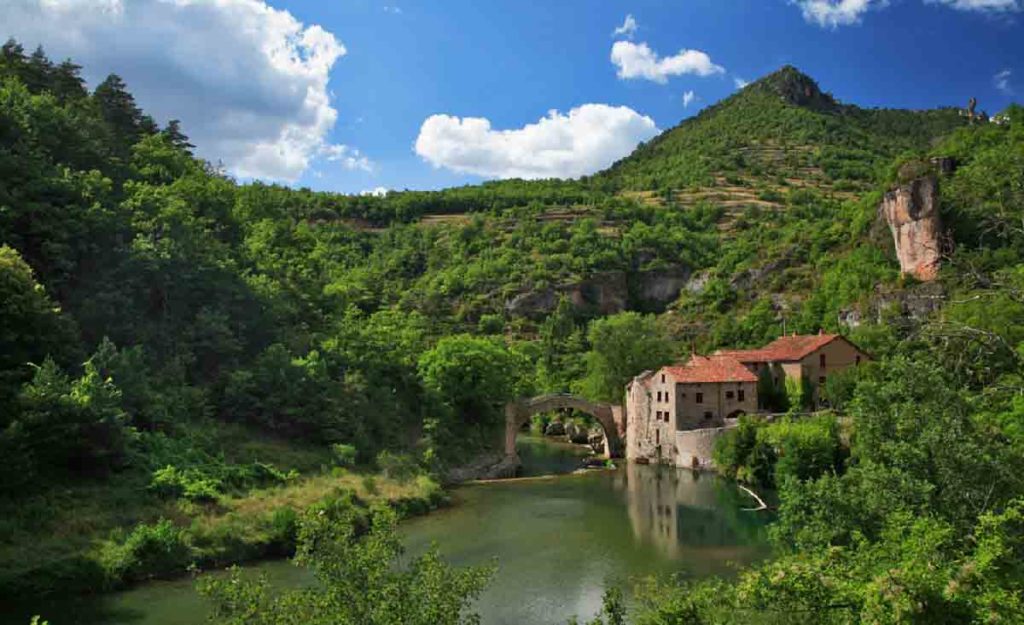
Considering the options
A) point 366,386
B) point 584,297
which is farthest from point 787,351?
point 584,297

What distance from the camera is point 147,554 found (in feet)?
93.8

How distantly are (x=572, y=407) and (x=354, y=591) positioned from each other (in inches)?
2027

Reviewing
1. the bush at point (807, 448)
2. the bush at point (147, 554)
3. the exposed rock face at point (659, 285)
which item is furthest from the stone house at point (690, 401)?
the exposed rock face at point (659, 285)

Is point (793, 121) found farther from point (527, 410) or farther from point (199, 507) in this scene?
point (199, 507)

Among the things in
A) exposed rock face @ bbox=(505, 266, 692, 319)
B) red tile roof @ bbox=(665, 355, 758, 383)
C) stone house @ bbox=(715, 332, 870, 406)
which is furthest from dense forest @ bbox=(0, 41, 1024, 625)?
red tile roof @ bbox=(665, 355, 758, 383)

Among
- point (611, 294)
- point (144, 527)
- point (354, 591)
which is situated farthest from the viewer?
point (611, 294)

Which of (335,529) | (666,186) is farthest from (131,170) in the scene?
(666,186)

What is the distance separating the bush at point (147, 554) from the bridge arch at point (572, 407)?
99.9 ft

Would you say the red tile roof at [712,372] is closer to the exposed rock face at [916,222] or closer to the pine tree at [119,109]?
the exposed rock face at [916,222]

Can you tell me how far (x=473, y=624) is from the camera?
13.5 metres

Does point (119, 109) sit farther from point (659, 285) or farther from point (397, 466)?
point (659, 285)

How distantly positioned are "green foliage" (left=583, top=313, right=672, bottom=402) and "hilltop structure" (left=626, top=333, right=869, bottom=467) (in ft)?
26.1

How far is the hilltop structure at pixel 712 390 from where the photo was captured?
57.2 m

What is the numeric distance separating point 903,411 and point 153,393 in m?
35.1
